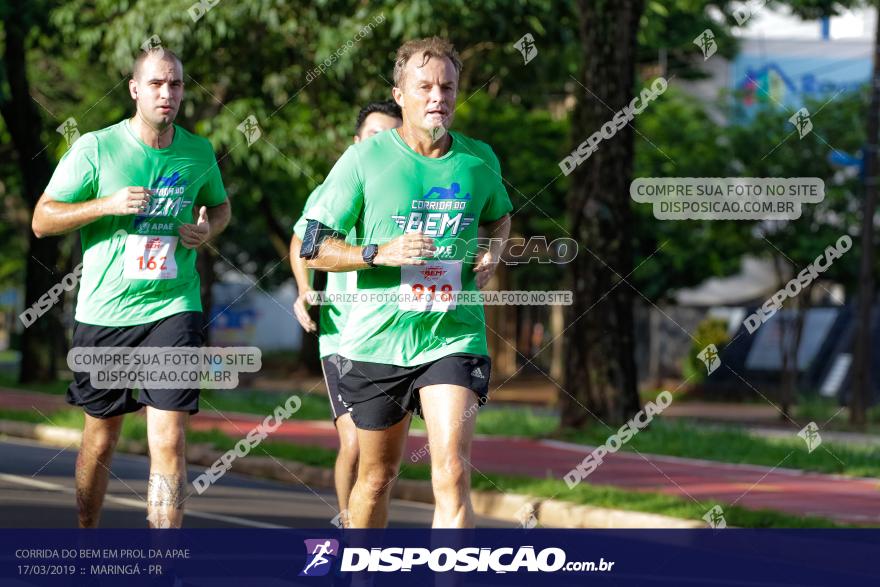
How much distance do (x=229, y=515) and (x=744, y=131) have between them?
20027 mm

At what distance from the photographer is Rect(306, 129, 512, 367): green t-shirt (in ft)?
18.5

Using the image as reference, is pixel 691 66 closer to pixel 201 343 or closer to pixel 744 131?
pixel 744 131

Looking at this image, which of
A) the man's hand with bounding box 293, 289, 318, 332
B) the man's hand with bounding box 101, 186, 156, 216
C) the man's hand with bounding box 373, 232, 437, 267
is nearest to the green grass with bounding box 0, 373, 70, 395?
the man's hand with bounding box 293, 289, 318, 332

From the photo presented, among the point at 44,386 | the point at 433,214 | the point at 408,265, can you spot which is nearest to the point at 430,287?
the point at 408,265

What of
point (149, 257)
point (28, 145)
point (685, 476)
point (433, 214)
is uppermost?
point (28, 145)

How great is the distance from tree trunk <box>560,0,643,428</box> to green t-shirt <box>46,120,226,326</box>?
9.72 m

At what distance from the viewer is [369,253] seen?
5.52 meters

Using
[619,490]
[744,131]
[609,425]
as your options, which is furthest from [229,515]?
[744,131]

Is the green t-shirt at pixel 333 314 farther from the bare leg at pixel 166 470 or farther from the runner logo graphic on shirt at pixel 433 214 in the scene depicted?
the runner logo graphic on shirt at pixel 433 214

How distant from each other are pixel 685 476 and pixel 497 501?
7.82 feet

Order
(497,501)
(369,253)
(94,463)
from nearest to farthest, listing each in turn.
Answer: (369,253) → (94,463) → (497,501)

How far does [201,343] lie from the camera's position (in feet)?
21.2

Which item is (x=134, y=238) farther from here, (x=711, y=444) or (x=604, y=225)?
(x=604, y=225)

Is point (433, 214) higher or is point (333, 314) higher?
point (333, 314)
